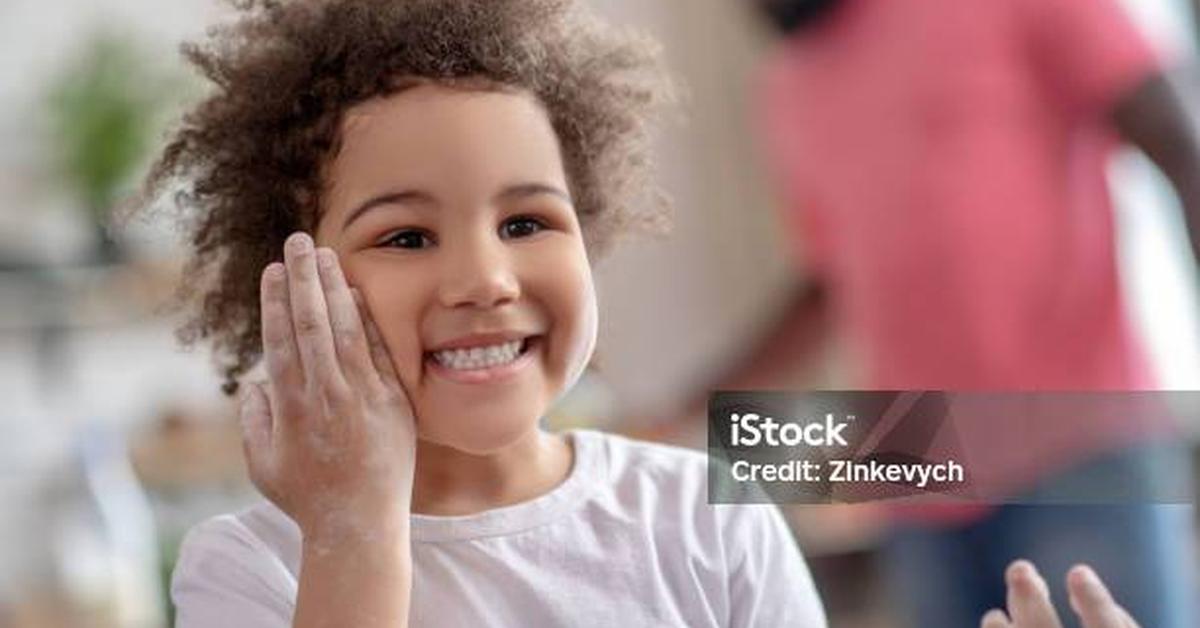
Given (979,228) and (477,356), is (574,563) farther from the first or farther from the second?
(979,228)

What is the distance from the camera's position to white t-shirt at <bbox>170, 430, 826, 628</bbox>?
51 centimetres

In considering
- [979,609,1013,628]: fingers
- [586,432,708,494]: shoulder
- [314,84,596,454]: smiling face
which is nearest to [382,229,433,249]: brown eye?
[314,84,596,454]: smiling face

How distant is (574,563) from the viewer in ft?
1.69

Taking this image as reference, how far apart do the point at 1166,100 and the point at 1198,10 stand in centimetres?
4

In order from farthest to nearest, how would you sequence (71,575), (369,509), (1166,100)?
(71,575), (1166,100), (369,509)

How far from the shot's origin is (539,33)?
506mm

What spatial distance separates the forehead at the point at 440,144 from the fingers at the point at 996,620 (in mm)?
A: 199

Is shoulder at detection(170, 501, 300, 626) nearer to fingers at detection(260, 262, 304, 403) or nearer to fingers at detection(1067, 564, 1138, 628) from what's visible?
fingers at detection(260, 262, 304, 403)

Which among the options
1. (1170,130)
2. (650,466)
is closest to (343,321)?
(650,466)

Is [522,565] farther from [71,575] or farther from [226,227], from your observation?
[71,575]

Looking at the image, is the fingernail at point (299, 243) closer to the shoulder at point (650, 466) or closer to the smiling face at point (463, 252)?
the smiling face at point (463, 252)

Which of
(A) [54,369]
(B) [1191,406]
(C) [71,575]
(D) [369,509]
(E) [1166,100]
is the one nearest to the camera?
(D) [369,509]

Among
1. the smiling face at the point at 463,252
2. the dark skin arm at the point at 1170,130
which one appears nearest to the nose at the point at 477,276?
the smiling face at the point at 463,252

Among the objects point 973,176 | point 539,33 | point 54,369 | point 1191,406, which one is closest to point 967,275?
point 973,176
